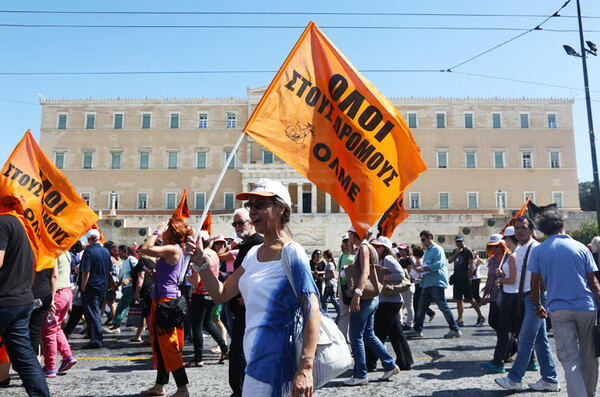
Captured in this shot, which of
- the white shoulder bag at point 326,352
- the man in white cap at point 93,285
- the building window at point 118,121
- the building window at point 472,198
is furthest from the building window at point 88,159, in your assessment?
the white shoulder bag at point 326,352

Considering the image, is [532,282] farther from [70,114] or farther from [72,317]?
[70,114]

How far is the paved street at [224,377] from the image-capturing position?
4.49m

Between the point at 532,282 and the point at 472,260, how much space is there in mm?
4933

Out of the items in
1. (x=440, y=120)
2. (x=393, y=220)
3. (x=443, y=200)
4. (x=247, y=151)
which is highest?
(x=440, y=120)

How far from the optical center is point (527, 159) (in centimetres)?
4962

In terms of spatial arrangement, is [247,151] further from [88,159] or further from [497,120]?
[497,120]

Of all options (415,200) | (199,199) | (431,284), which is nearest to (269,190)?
(431,284)

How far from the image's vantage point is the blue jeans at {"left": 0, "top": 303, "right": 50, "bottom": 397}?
3518mm

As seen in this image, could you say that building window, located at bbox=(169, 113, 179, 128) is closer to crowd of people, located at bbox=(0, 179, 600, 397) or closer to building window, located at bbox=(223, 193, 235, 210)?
building window, located at bbox=(223, 193, 235, 210)

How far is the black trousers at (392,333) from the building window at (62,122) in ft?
166

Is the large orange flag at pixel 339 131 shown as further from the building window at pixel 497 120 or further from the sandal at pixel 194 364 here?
the building window at pixel 497 120

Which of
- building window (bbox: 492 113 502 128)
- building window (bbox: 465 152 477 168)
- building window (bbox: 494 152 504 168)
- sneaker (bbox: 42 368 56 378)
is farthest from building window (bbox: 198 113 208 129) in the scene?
sneaker (bbox: 42 368 56 378)

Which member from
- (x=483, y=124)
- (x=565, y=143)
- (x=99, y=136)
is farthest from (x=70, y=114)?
(x=565, y=143)

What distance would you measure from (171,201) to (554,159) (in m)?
39.2
